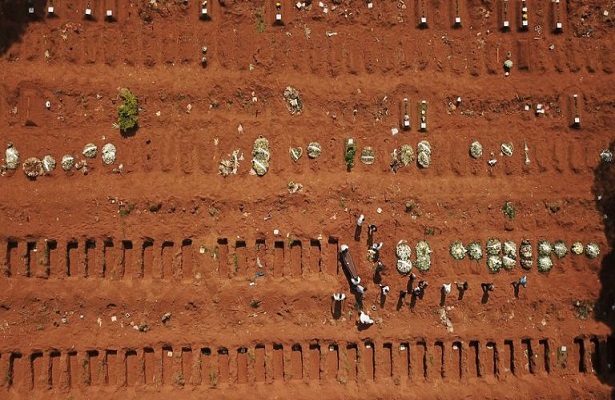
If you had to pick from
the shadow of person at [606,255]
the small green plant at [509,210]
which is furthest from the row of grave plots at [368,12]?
the small green plant at [509,210]

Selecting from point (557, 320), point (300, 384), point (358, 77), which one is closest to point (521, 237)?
point (557, 320)

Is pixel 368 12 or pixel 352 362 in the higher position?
pixel 368 12

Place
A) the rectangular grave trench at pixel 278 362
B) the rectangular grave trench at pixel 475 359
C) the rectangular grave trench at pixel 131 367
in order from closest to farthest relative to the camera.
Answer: the rectangular grave trench at pixel 131 367 → the rectangular grave trench at pixel 278 362 → the rectangular grave trench at pixel 475 359

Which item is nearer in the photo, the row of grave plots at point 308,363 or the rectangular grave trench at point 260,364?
the row of grave plots at point 308,363

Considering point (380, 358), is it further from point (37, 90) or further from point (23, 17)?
point (23, 17)

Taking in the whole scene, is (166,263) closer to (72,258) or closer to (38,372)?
(72,258)

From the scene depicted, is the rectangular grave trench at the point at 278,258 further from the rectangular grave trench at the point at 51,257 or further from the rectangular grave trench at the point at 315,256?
the rectangular grave trench at the point at 51,257

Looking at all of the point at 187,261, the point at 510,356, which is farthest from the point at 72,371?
the point at 510,356

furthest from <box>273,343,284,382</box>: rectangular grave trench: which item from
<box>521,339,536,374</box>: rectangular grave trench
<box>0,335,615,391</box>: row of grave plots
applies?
<box>521,339,536,374</box>: rectangular grave trench

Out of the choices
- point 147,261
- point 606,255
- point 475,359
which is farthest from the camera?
point 606,255
